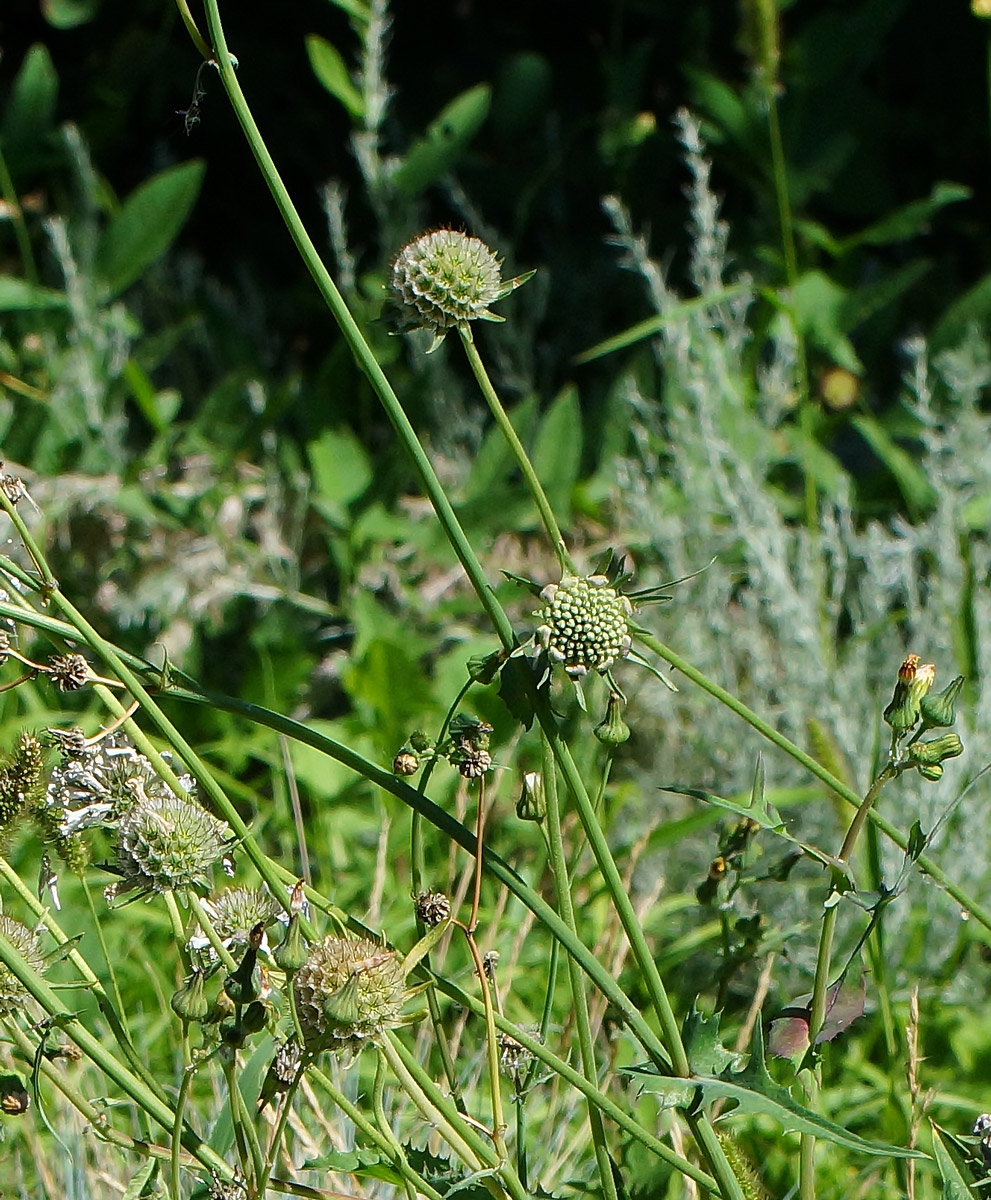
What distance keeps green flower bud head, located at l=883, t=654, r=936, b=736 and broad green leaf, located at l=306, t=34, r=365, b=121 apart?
5.66 feet

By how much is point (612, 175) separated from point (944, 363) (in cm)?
81

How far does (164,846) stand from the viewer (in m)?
0.74

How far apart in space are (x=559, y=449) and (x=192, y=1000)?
1.59 meters

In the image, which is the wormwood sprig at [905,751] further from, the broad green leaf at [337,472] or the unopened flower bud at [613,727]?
the broad green leaf at [337,472]

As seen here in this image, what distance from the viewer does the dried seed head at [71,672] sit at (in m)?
0.74

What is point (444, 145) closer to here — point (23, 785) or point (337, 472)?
point (337, 472)

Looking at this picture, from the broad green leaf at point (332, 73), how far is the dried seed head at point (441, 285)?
1.53m

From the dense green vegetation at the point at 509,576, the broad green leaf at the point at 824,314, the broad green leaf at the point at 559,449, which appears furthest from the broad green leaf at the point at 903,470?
the broad green leaf at the point at 559,449

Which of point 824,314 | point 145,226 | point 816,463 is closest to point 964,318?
point 824,314

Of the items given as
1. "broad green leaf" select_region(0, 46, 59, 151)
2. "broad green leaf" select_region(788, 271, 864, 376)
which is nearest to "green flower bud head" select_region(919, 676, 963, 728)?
"broad green leaf" select_region(788, 271, 864, 376)

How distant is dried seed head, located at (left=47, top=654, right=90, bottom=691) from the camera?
2.42ft

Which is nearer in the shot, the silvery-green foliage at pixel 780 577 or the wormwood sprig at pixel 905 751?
the wormwood sprig at pixel 905 751

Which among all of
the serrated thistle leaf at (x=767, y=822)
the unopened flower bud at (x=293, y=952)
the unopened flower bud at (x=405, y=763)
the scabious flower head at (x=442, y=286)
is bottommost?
the unopened flower bud at (x=293, y=952)

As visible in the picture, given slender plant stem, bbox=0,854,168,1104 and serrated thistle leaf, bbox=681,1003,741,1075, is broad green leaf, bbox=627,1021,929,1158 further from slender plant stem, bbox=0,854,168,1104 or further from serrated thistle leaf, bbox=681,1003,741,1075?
slender plant stem, bbox=0,854,168,1104
